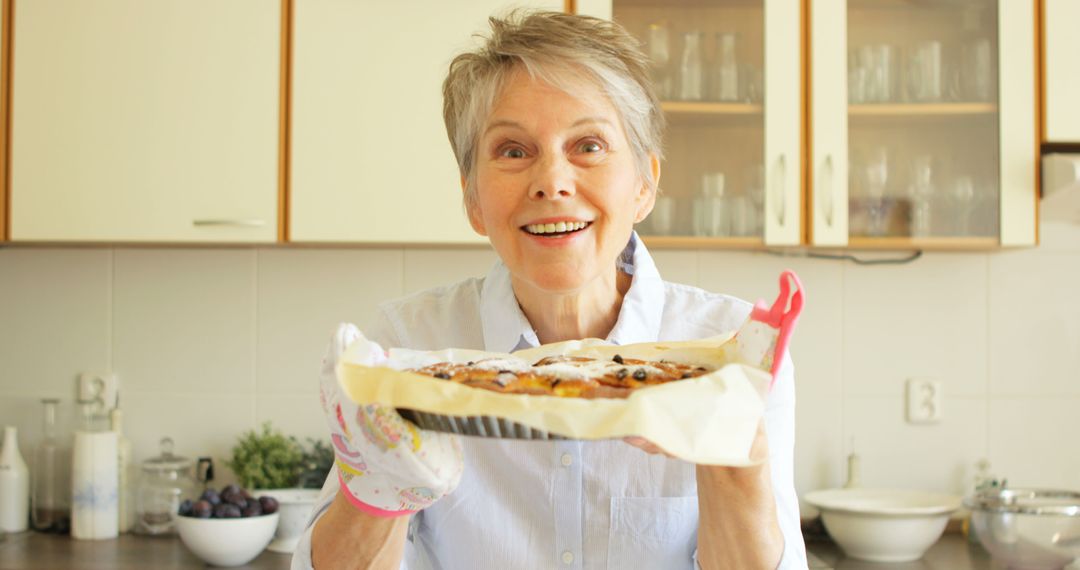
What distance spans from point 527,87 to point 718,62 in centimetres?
105

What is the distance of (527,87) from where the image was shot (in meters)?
1.13

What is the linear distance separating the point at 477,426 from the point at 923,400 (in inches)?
70.7

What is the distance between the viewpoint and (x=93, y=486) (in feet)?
7.25

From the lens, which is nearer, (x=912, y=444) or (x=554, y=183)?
(x=554, y=183)

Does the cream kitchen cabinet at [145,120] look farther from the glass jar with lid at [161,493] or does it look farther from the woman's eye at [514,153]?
the woman's eye at [514,153]

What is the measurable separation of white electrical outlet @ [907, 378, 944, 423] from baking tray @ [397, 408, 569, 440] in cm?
176

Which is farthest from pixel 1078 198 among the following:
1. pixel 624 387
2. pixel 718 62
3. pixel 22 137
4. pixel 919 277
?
pixel 22 137

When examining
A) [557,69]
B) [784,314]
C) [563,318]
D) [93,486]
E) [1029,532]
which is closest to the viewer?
[784,314]

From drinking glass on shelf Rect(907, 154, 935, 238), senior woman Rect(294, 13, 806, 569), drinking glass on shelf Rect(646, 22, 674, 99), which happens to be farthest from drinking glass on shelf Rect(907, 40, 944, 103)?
senior woman Rect(294, 13, 806, 569)

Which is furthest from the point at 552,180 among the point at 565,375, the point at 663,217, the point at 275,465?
the point at 275,465

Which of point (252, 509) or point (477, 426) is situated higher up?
point (477, 426)

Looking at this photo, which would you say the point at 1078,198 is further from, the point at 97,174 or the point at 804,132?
the point at 97,174

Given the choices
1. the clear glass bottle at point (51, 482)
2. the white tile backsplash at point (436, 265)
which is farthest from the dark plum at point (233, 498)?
the white tile backsplash at point (436, 265)

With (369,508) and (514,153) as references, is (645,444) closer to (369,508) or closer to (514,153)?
(369,508)
